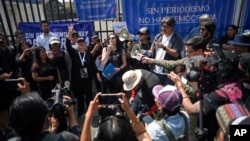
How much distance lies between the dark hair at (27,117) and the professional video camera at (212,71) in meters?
1.46

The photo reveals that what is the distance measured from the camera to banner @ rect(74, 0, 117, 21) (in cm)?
580

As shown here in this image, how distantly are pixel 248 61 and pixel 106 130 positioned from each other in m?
1.45

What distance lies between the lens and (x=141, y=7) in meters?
5.54

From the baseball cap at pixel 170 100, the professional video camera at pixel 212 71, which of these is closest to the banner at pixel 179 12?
the professional video camera at pixel 212 71

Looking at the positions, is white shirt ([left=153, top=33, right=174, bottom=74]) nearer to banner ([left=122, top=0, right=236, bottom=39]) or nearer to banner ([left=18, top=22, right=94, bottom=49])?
banner ([left=122, top=0, right=236, bottom=39])

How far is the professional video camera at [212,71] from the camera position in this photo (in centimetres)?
222

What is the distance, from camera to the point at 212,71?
2273mm

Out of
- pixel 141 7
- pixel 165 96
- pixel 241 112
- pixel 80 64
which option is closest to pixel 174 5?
pixel 141 7

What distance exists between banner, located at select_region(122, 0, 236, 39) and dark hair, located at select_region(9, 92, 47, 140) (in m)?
4.36

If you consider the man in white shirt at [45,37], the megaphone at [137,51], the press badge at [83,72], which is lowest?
the press badge at [83,72]

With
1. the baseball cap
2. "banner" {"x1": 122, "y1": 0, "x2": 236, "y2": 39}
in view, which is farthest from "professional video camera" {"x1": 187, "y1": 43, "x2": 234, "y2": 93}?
"banner" {"x1": 122, "y1": 0, "x2": 236, "y2": 39}

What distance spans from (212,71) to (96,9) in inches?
166

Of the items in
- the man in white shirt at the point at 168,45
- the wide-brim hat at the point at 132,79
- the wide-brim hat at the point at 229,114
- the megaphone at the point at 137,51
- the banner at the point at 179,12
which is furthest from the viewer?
the banner at the point at 179,12

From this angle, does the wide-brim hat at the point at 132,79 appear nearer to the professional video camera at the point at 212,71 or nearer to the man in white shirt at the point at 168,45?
the man in white shirt at the point at 168,45
